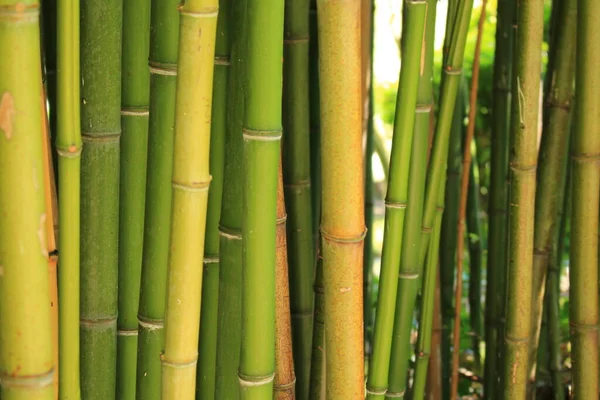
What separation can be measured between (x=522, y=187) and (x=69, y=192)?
23.0 inches

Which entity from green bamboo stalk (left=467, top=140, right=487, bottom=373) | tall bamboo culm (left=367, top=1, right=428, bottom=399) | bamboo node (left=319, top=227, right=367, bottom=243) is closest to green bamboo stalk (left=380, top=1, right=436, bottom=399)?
tall bamboo culm (left=367, top=1, right=428, bottom=399)

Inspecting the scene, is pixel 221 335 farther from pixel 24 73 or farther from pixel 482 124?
pixel 482 124

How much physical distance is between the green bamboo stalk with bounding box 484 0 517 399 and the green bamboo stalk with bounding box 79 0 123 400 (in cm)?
78

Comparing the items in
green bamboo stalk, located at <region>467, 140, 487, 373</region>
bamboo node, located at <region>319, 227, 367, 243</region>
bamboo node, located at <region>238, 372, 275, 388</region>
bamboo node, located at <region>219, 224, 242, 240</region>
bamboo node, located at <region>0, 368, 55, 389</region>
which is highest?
bamboo node, located at <region>319, 227, 367, 243</region>

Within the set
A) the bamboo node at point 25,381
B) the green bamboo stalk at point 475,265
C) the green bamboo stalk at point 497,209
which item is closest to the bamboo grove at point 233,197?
the bamboo node at point 25,381

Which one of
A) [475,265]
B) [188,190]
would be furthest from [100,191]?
[475,265]

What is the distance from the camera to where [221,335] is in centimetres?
88

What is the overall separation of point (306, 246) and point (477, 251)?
86 cm

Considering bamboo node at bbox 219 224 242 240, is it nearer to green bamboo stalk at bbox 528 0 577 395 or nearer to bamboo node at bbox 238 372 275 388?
bamboo node at bbox 238 372 275 388

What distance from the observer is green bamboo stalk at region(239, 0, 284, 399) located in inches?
27.5

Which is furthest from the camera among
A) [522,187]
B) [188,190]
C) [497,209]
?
[497,209]

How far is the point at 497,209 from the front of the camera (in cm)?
150

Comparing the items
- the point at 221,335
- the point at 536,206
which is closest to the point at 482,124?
the point at 536,206

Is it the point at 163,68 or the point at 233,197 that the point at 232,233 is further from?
the point at 163,68
